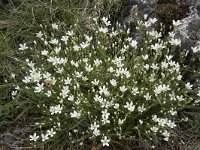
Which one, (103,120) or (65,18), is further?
(65,18)

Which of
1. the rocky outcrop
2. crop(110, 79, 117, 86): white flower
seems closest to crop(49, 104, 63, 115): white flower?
crop(110, 79, 117, 86): white flower

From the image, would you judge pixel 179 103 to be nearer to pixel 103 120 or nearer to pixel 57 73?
pixel 103 120

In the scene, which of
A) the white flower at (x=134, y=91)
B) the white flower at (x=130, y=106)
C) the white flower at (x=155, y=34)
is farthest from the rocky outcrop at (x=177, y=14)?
the white flower at (x=130, y=106)

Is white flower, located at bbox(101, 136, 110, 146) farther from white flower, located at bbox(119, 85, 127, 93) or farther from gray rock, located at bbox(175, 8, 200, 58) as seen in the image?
gray rock, located at bbox(175, 8, 200, 58)

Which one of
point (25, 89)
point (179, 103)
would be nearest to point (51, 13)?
point (25, 89)

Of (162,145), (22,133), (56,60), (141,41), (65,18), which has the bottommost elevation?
(162,145)

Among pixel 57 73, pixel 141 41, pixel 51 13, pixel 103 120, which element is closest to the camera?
pixel 103 120

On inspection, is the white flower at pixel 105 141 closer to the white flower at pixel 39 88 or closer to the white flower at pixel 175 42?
the white flower at pixel 39 88

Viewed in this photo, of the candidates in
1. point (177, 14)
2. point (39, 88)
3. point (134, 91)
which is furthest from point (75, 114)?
point (177, 14)

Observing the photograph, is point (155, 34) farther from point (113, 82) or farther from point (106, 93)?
point (106, 93)
